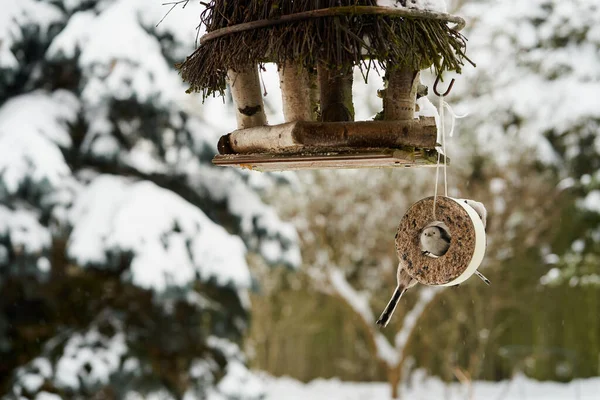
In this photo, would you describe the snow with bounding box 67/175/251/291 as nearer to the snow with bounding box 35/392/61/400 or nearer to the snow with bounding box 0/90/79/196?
the snow with bounding box 0/90/79/196

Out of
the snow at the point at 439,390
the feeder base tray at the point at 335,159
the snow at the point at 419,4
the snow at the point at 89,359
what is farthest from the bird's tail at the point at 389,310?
the snow at the point at 439,390

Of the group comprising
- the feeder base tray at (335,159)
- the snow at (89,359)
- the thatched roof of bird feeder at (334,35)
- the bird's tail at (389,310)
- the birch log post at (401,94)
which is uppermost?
the thatched roof of bird feeder at (334,35)

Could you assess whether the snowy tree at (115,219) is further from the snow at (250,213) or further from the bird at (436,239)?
the bird at (436,239)

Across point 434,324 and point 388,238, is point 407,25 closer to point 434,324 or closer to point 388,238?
point 388,238

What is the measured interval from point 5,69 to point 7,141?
597 mm

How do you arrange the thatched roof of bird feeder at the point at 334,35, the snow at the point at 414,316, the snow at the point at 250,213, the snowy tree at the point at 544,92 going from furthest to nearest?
the snow at the point at 414,316, the snowy tree at the point at 544,92, the snow at the point at 250,213, the thatched roof of bird feeder at the point at 334,35

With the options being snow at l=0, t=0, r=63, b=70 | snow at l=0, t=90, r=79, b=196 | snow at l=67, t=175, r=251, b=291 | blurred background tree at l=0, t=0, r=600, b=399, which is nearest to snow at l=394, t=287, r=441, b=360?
blurred background tree at l=0, t=0, r=600, b=399

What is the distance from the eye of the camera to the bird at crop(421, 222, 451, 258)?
4.42ft

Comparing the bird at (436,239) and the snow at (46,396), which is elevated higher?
the bird at (436,239)

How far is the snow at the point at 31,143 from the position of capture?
13.1 feet

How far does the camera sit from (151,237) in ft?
13.5

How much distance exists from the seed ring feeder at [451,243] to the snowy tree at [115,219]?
2855 millimetres

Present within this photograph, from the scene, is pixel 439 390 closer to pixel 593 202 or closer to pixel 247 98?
pixel 593 202

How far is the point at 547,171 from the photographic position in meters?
6.58
